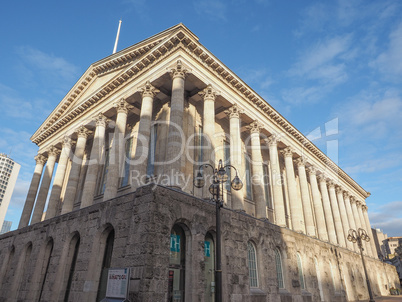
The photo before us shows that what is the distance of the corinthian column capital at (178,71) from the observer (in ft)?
67.1

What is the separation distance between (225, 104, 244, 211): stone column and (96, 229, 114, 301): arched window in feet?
30.3

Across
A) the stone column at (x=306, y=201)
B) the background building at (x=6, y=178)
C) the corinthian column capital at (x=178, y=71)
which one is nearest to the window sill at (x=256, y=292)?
the corinthian column capital at (x=178, y=71)

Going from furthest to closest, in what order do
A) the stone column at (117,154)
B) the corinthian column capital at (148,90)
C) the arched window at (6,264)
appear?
the arched window at (6,264) → the corinthian column capital at (148,90) → the stone column at (117,154)

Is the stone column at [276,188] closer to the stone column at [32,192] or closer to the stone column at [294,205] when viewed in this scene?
the stone column at [294,205]

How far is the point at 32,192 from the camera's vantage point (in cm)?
3338

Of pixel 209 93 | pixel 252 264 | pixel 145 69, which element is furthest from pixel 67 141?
pixel 252 264

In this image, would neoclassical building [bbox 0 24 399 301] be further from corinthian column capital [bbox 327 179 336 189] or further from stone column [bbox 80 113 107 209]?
corinthian column capital [bbox 327 179 336 189]

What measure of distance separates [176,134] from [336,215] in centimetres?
3113

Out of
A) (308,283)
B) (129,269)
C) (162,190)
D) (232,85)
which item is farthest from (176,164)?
(308,283)

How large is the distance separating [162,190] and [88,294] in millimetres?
6703

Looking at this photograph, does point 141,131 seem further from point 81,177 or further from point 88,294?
point 81,177

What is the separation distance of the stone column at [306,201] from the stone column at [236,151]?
13.3 metres

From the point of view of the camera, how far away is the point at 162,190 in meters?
13.3

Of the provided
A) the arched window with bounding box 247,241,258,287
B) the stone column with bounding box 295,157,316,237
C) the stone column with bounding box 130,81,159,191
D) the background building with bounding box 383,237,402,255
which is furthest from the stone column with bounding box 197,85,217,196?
the background building with bounding box 383,237,402,255
